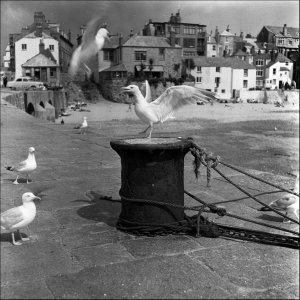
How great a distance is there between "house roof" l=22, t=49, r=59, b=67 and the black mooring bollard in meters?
70.9

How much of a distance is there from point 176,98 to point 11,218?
2.22 meters

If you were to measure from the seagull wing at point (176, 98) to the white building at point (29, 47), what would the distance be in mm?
74001

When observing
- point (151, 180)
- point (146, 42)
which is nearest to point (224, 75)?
point (146, 42)

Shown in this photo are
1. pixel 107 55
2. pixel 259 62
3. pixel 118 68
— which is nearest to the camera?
pixel 118 68

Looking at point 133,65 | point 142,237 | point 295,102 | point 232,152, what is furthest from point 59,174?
point 295,102

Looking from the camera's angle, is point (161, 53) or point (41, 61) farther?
point (161, 53)

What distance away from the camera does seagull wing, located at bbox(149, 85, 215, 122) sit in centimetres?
485

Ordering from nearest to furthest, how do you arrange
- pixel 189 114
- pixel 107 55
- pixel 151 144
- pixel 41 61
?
1. pixel 151 144
2. pixel 189 114
3. pixel 41 61
4. pixel 107 55

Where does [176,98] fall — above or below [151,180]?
above

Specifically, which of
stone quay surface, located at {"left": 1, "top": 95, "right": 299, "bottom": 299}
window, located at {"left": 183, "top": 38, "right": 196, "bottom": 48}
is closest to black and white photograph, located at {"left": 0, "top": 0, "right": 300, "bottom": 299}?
stone quay surface, located at {"left": 1, "top": 95, "right": 299, "bottom": 299}

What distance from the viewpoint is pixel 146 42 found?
82.2 m

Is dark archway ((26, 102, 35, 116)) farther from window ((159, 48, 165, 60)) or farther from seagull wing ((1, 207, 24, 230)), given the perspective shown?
window ((159, 48, 165, 60))

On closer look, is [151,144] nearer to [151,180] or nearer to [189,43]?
[151,180]

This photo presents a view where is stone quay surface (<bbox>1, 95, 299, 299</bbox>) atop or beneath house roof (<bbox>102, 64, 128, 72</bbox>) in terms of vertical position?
beneath
